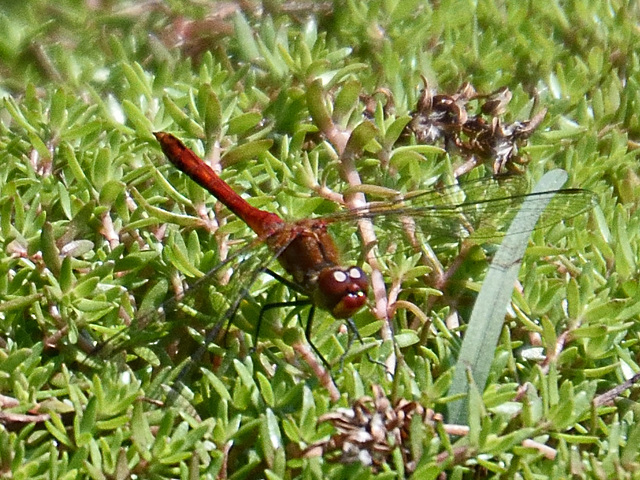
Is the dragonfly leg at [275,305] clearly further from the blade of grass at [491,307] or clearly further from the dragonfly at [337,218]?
the blade of grass at [491,307]

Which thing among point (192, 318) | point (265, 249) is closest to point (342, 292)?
point (265, 249)

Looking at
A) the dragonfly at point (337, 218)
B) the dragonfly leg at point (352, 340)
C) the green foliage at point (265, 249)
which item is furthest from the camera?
the dragonfly at point (337, 218)

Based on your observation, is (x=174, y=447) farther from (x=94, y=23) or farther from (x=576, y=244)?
(x=94, y=23)

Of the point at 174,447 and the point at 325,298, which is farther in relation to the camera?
the point at 325,298

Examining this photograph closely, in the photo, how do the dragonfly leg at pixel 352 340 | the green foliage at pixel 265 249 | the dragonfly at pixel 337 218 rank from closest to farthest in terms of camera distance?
the green foliage at pixel 265 249 → the dragonfly leg at pixel 352 340 → the dragonfly at pixel 337 218

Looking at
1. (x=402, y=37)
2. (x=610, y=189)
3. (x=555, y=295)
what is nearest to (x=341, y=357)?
(x=555, y=295)

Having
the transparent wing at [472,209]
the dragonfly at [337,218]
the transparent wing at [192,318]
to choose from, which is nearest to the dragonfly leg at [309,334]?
the dragonfly at [337,218]
